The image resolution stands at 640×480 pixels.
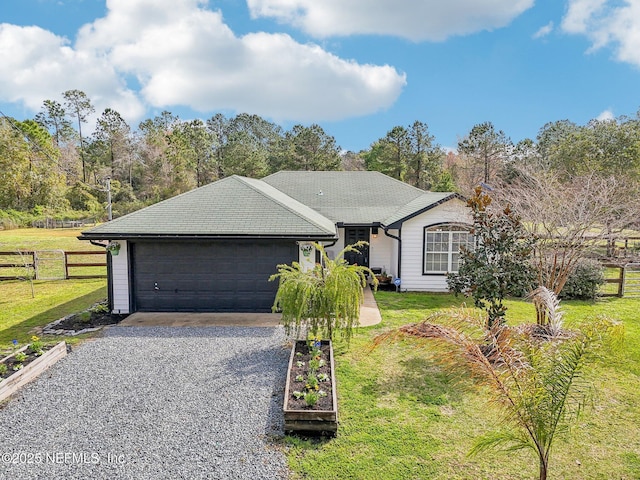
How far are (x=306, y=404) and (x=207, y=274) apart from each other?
21.2 feet

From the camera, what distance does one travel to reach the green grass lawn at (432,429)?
4496 millimetres

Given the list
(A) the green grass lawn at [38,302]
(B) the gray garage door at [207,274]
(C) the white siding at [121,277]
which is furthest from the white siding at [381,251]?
(A) the green grass lawn at [38,302]

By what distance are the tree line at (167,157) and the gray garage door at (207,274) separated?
2366 cm

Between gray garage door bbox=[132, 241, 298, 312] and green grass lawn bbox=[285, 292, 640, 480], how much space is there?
3.58 metres

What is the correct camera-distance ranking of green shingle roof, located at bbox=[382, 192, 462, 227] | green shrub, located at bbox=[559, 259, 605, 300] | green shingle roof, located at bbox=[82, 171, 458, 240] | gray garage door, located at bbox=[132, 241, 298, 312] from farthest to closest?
1. green shingle roof, located at bbox=[382, 192, 462, 227]
2. green shrub, located at bbox=[559, 259, 605, 300]
3. gray garage door, located at bbox=[132, 241, 298, 312]
4. green shingle roof, located at bbox=[82, 171, 458, 240]

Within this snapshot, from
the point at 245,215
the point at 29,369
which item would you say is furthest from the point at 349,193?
the point at 29,369

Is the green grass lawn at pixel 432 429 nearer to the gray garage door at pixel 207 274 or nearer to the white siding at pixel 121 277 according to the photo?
the gray garage door at pixel 207 274

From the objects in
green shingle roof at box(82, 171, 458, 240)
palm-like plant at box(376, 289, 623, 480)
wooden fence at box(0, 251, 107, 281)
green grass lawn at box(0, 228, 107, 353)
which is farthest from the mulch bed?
wooden fence at box(0, 251, 107, 281)

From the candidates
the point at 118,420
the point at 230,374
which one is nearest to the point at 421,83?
the point at 230,374

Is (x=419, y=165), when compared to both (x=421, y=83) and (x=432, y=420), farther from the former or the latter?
(x=432, y=420)

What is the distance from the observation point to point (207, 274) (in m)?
11.0

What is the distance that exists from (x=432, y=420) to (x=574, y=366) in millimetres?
2462

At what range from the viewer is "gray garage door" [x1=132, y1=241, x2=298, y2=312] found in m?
10.9

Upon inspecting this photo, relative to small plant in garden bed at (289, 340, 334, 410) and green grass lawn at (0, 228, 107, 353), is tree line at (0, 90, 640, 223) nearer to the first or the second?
green grass lawn at (0, 228, 107, 353)
